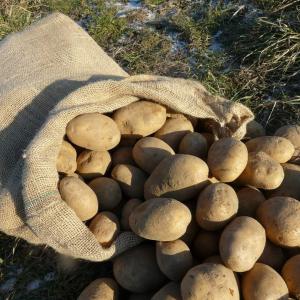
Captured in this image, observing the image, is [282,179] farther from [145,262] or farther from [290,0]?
[290,0]

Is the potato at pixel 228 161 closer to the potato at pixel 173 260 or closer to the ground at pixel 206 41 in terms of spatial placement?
the potato at pixel 173 260

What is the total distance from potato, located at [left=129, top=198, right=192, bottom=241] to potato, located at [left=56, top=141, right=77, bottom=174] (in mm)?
558

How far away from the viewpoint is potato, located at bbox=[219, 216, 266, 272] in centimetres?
205

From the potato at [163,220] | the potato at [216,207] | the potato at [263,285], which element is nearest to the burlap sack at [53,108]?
the potato at [163,220]

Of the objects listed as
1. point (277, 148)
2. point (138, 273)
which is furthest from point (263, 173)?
point (138, 273)

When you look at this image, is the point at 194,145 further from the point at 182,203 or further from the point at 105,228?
the point at 105,228

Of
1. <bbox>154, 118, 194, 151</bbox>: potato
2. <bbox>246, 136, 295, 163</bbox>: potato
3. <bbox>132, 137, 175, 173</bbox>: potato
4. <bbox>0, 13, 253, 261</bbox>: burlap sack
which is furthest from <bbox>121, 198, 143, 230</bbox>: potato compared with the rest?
<bbox>246, 136, 295, 163</bbox>: potato

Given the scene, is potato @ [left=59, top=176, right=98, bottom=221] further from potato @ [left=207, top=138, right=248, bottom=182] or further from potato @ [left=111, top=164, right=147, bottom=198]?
potato @ [left=207, top=138, right=248, bottom=182]

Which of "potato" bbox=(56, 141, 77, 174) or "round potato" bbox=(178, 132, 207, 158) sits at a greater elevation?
"potato" bbox=(56, 141, 77, 174)

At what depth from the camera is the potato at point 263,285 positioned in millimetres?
2004

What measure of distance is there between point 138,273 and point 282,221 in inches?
30.2

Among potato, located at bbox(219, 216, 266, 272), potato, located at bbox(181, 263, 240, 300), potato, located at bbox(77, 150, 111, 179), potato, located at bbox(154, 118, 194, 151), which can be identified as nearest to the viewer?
potato, located at bbox(181, 263, 240, 300)

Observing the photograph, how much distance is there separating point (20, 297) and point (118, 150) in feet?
3.43

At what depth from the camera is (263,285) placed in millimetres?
2018
